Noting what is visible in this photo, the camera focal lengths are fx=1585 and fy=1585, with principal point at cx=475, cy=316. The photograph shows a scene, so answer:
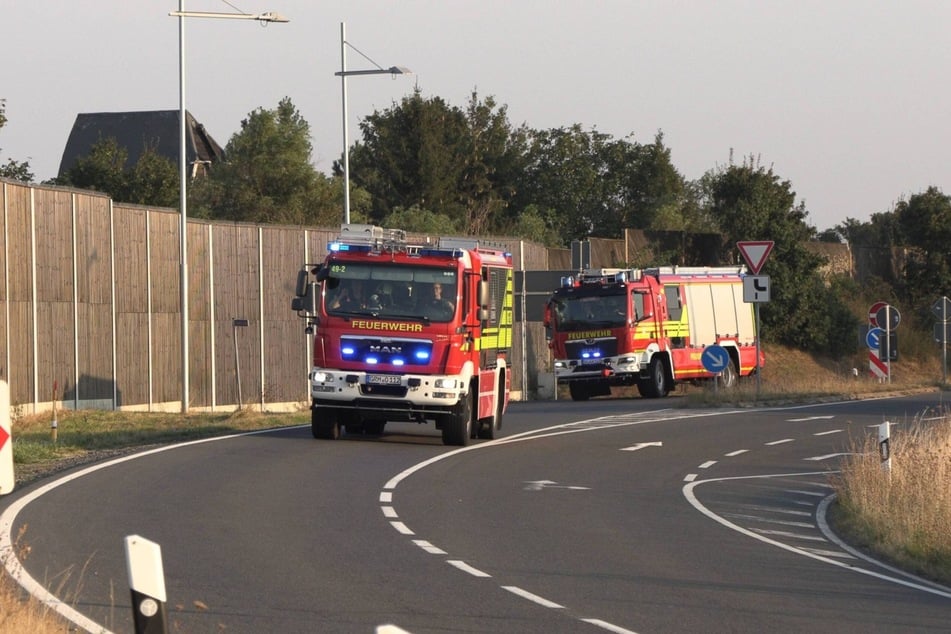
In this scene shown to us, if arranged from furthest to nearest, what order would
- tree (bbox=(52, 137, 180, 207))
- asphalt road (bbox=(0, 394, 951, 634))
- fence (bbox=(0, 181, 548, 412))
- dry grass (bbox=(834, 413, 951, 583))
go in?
tree (bbox=(52, 137, 180, 207)) → fence (bbox=(0, 181, 548, 412)) → dry grass (bbox=(834, 413, 951, 583)) → asphalt road (bbox=(0, 394, 951, 634))

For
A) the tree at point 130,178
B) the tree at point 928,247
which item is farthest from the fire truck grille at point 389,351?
the tree at point 928,247

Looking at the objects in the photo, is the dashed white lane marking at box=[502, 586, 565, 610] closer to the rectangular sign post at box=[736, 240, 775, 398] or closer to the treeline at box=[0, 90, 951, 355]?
the rectangular sign post at box=[736, 240, 775, 398]

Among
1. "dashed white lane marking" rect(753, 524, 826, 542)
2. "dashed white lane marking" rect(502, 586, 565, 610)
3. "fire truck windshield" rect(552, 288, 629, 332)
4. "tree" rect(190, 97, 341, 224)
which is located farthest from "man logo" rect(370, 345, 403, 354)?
"tree" rect(190, 97, 341, 224)

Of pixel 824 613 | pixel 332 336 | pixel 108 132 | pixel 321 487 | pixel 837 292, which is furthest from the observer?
pixel 108 132

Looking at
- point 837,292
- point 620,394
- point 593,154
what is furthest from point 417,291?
point 593,154

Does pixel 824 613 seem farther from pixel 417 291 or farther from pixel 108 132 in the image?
pixel 108 132

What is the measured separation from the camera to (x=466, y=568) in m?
11.8

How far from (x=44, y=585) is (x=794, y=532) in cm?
726

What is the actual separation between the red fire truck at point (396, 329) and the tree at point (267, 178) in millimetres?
37480

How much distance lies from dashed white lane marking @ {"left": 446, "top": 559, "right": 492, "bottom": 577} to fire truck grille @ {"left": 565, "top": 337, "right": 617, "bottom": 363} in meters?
27.1

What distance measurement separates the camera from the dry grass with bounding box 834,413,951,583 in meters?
13.2

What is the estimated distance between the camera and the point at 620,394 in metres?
45.4

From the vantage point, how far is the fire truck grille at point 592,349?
3909 cm

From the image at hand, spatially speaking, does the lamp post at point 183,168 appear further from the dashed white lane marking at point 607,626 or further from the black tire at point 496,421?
the dashed white lane marking at point 607,626
